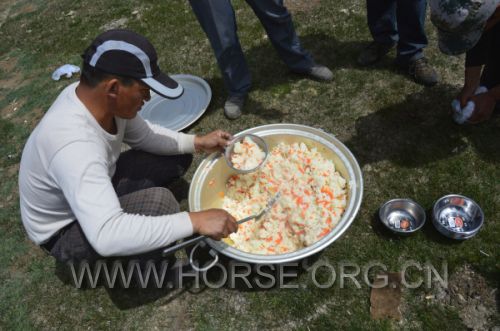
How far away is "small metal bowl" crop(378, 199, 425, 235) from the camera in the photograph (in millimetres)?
2969

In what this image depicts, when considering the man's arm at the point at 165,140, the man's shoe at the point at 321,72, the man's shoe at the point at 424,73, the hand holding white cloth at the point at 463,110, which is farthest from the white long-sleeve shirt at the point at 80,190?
the man's shoe at the point at 424,73

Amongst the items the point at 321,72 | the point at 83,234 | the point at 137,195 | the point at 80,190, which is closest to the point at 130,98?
the point at 80,190

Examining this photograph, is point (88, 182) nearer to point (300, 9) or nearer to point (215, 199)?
point (215, 199)

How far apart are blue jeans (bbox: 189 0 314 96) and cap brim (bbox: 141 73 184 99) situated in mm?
1432

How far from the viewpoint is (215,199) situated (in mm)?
3129

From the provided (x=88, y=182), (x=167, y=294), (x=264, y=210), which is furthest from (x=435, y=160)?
(x=88, y=182)

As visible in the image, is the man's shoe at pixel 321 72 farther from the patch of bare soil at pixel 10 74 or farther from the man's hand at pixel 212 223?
the patch of bare soil at pixel 10 74

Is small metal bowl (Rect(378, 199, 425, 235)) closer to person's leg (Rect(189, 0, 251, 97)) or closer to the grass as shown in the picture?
the grass

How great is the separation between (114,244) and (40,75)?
482 cm

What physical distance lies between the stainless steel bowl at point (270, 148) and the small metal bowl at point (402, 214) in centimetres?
49

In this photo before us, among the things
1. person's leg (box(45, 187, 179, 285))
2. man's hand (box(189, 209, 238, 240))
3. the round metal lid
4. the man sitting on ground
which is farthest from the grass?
man's hand (box(189, 209, 238, 240))

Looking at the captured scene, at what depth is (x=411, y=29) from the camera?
12.5 feet

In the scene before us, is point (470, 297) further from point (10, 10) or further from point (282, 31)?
point (10, 10)

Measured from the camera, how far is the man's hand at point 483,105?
10.7 ft
